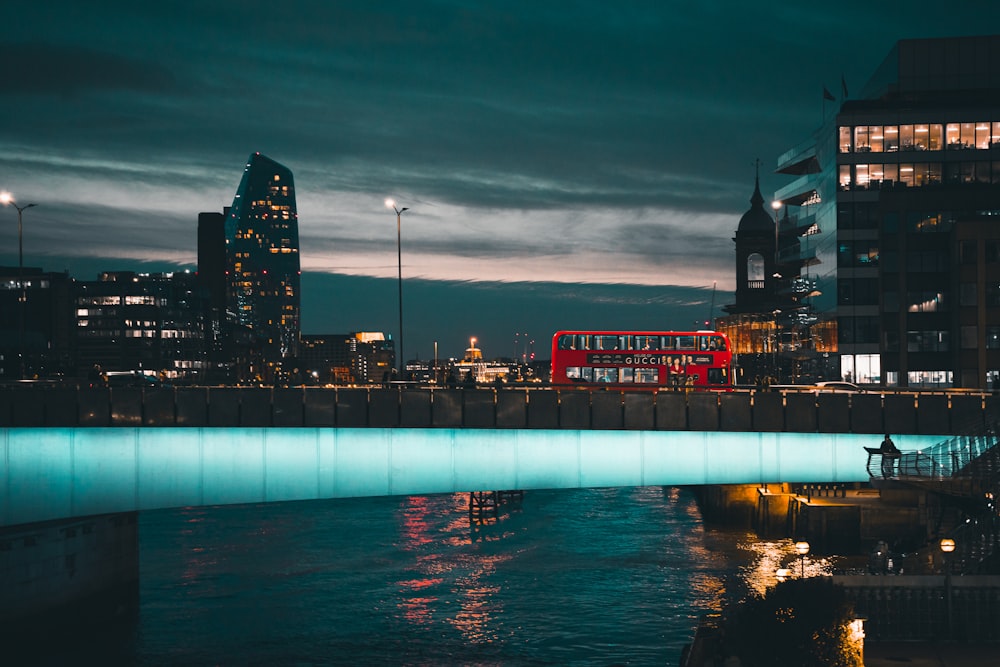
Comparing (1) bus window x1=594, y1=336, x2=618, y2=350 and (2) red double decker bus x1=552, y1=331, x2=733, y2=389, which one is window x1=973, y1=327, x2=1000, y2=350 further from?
(1) bus window x1=594, y1=336, x2=618, y2=350

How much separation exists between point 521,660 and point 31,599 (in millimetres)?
23797

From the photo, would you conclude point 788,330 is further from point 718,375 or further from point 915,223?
point 718,375

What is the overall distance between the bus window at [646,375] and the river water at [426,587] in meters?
12.4

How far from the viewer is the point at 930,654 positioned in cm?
3738

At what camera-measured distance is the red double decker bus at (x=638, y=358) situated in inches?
2699

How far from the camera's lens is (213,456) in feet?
150

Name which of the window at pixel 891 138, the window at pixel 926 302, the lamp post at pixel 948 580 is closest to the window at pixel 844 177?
the window at pixel 891 138

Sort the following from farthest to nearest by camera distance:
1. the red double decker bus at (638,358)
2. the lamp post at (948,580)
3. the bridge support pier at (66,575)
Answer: the red double decker bus at (638,358) → the bridge support pier at (66,575) → the lamp post at (948,580)

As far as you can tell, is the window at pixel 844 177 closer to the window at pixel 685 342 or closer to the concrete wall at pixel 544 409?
the window at pixel 685 342

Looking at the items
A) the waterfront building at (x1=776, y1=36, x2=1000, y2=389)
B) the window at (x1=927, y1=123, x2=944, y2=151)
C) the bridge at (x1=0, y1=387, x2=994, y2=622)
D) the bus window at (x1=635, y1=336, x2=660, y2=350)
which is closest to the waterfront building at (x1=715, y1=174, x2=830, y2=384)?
the waterfront building at (x1=776, y1=36, x2=1000, y2=389)

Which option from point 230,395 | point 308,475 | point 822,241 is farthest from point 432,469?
point 822,241

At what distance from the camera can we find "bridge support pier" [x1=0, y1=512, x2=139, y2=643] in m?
51.3

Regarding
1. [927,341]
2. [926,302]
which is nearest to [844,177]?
[926,302]

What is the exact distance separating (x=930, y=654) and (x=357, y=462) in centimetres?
2342
